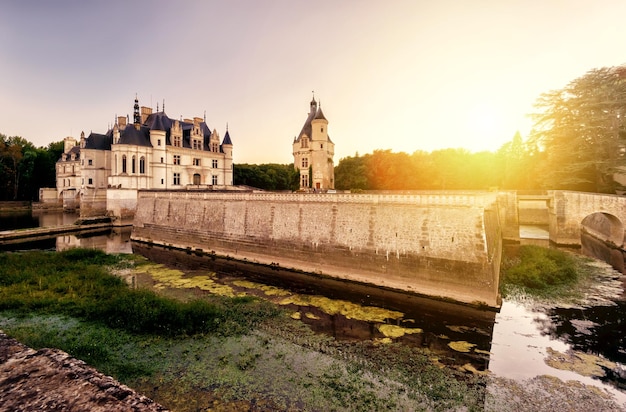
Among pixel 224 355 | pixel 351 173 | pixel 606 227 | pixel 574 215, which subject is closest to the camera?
pixel 224 355

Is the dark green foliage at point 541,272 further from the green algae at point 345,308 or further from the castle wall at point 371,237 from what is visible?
the green algae at point 345,308

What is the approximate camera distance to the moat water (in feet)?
28.3

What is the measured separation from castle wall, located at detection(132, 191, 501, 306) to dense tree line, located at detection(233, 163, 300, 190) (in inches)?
1299

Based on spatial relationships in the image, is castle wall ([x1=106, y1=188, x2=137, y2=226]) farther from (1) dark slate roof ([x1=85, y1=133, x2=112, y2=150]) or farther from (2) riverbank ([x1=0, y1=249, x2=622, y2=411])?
(2) riverbank ([x1=0, y1=249, x2=622, y2=411])

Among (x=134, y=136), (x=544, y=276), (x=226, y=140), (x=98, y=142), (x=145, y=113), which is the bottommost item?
(x=544, y=276)

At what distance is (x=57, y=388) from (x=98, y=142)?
4669cm

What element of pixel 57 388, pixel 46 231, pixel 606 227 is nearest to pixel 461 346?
pixel 57 388

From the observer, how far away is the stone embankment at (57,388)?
10.1 ft

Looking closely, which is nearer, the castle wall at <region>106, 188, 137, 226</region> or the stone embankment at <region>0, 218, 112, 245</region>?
the stone embankment at <region>0, 218, 112, 245</region>

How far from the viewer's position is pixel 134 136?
116 ft

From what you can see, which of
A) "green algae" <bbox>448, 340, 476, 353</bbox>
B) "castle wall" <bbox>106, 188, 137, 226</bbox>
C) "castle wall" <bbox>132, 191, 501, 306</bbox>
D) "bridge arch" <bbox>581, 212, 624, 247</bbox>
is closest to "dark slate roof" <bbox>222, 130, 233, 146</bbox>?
"castle wall" <bbox>106, 188, 137, 226</bbox>

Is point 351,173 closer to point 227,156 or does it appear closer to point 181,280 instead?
point 227,156

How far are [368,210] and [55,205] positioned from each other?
61.0 metres

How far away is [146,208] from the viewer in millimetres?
29875
